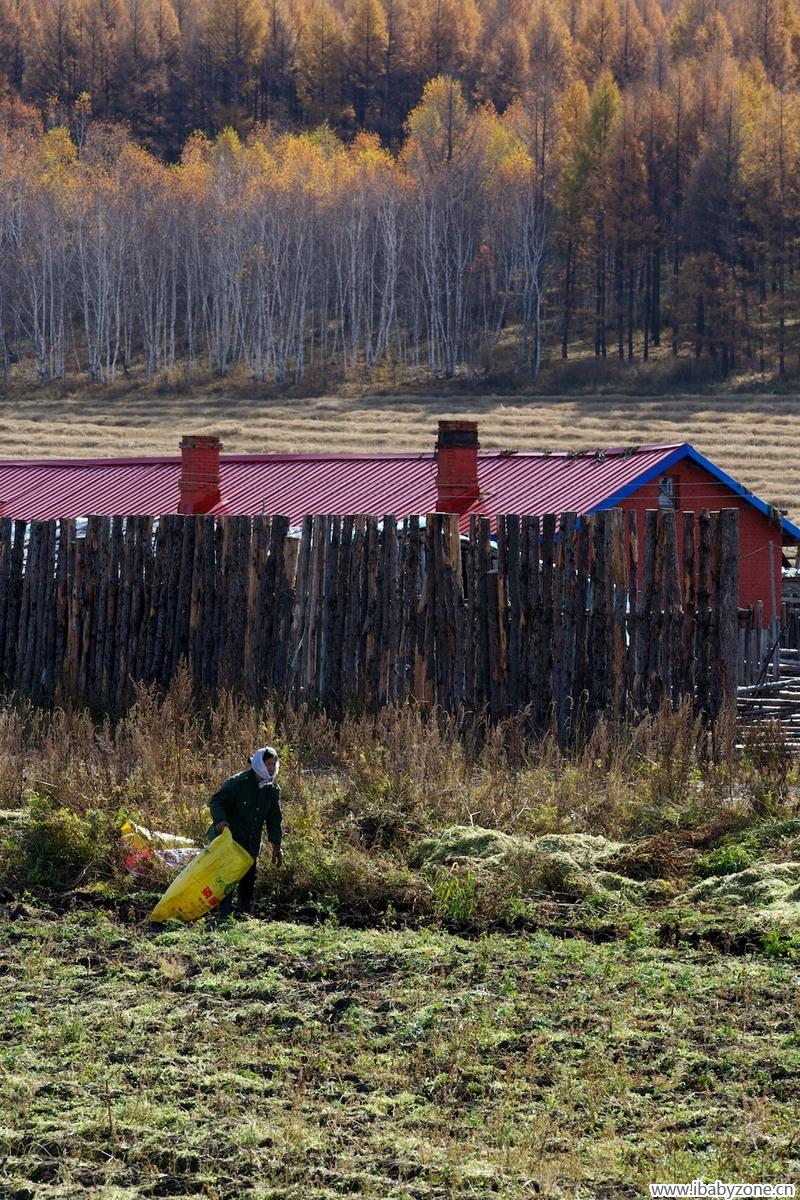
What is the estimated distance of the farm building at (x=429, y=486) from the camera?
1778cm

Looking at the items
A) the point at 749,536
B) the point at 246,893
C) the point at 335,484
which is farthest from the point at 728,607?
the point at 749,536

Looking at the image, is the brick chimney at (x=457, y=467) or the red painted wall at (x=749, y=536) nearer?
the brick chimney at (x=457, y=467)

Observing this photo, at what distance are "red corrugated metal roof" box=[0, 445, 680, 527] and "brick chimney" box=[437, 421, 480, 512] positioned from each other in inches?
9.3

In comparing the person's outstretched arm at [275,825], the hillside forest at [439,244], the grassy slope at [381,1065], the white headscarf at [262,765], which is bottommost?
the grassy slope at [381,1065]

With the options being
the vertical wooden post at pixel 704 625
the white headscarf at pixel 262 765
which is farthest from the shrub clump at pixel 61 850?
the vertical wooden post at pixel 704 625

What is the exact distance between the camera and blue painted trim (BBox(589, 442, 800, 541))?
58.3ft

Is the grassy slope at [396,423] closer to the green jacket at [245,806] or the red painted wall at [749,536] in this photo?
the red painted wall at [749,536]

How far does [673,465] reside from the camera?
19109 mm

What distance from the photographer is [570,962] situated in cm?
595

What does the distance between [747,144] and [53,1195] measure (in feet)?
209

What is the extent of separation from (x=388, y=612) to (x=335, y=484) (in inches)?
360

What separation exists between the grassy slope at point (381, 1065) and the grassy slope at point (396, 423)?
29775 mm

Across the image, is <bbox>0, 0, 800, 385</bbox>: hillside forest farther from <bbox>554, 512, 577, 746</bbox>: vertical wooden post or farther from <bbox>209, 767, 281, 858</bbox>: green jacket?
<bbox>209, 767, 281, 858</bbox>: green jacket

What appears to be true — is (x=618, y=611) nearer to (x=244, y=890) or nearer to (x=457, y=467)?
(x=244, y=890)
